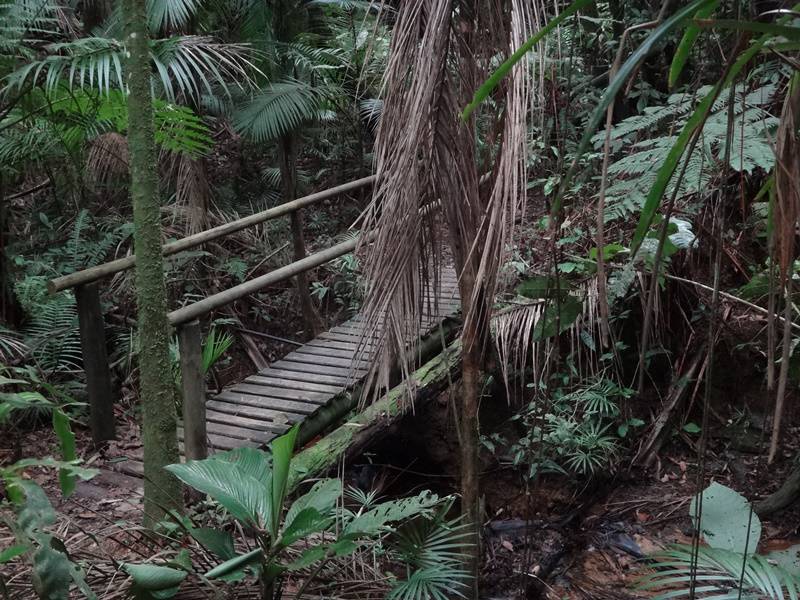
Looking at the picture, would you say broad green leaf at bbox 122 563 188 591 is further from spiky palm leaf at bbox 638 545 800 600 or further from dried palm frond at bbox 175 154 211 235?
dried palm frond at bbox 175 154 211 235

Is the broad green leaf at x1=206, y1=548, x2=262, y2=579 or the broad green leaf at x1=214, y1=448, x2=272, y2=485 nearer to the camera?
the broad green leaf at x1=206, y1=548, x2=262, y2=579

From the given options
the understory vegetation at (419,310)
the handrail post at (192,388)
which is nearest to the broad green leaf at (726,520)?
the understory vegetation at (419,310)

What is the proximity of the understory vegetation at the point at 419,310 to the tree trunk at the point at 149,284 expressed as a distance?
11 millimetres

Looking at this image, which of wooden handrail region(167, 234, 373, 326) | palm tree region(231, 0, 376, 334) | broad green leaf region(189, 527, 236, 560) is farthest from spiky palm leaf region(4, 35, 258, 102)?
broad green leaf region(189, 527, 236, 560)

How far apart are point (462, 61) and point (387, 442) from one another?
3.16 meters

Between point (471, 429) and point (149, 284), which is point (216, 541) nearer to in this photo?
point (149, 284)

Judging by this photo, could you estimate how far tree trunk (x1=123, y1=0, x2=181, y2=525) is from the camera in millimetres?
2408

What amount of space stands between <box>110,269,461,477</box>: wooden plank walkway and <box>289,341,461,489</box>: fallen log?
0.61 feet

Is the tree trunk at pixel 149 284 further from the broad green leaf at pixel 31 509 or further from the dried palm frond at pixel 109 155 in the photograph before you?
the dried palm frond at pixel 109 155

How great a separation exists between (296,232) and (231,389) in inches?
75.4

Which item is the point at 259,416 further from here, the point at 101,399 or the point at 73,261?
the point at 73,261

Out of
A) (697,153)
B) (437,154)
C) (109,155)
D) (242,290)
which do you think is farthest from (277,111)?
(437,154)

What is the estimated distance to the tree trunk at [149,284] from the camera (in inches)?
94.8

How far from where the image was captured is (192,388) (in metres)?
3.22
